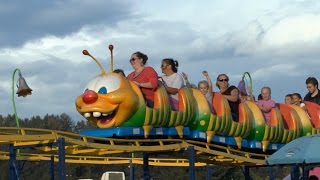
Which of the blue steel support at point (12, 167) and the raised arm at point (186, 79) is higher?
the raised arm at point (186, 79)

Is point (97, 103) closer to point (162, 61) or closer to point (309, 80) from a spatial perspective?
point (162, 61)

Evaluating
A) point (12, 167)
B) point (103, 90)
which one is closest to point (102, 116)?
point (103, 90)

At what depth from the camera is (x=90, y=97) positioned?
Result: 9898mm

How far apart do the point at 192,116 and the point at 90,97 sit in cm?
199

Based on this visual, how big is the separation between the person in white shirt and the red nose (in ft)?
4.74

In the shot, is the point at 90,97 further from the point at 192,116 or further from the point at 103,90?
the point at 192,116

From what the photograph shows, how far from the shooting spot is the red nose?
9.89m

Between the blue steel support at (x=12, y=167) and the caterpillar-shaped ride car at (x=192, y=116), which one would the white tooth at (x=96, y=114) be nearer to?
the caterpillar-shaped ride car at (x=192, y=116)

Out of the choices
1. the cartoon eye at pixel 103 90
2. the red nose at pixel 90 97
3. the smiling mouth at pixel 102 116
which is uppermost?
the cartoon eye at pixel 103 90

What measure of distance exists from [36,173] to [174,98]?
128ft

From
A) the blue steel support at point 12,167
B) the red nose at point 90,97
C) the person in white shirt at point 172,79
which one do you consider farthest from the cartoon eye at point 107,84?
the blue steel support at point 12,167

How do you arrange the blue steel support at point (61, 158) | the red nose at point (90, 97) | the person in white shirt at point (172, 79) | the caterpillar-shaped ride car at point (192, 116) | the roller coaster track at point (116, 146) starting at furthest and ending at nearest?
the person in white shirt at point (172, 79), the caterpillar-shaped ride car at point (192, 116), the red nose at point (90, 97), the roller coaster track at point (116, 146), the blue steel support at point (61, 158)

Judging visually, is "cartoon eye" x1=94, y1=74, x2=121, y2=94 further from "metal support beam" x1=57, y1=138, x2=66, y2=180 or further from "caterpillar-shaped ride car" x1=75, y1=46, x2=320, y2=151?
"metal support beam" x1=57, y1=138, x2=66, y2=180

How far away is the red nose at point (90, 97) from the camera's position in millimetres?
9891
